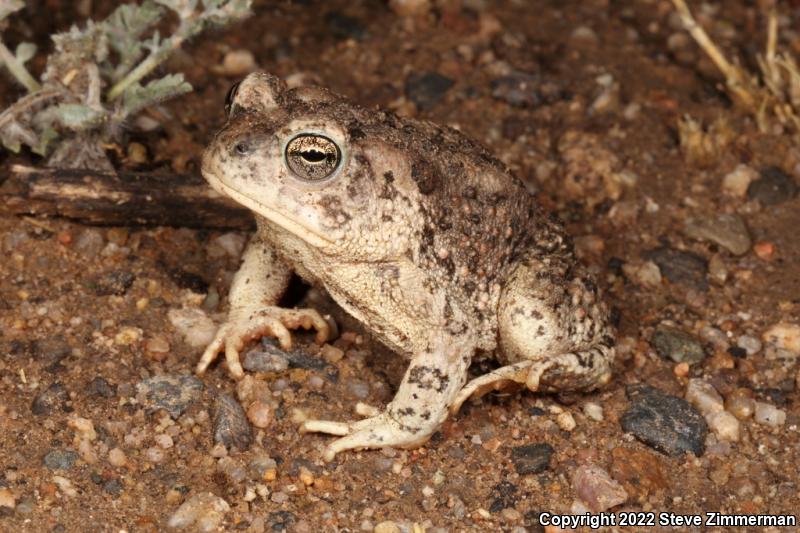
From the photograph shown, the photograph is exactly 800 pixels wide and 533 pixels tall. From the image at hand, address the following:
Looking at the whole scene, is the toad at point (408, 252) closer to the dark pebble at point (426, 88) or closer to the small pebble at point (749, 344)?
the small pebble at point (749, 344)

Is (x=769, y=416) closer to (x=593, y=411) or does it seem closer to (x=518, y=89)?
(x=593, y=411)

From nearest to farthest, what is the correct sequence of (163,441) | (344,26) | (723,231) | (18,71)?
(163,441)
(18,71)
(723,231)
(344,26)

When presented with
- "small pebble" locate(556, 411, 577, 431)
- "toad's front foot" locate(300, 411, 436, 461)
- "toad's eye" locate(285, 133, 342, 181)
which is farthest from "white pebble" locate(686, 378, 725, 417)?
"toad's eye" locate(285, 133, 342, 181)

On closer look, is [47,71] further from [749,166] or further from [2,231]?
[749,166]

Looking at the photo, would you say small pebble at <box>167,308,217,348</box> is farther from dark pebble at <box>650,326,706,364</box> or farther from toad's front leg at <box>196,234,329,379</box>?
dark pebble at <box>650,326,706,364</box>

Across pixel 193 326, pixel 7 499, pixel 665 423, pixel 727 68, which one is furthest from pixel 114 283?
pixel 727 68
